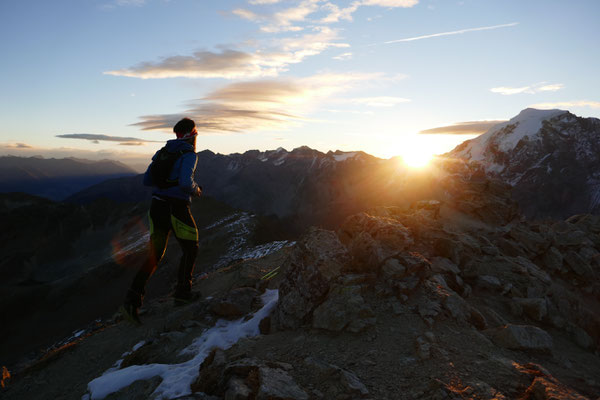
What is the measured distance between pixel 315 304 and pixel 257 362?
2.15 m

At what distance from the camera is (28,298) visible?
6184cm

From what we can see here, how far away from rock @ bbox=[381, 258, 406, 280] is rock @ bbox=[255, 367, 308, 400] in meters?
3.39

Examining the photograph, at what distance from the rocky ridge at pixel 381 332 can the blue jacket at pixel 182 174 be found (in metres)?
2.95

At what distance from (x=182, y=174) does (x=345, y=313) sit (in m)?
4.67

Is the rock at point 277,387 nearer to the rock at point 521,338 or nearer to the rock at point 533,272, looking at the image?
the rock at point 521,338

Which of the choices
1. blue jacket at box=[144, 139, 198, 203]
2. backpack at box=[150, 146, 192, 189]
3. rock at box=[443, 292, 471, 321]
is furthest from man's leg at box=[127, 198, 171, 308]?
rock at box=[443, 292, 471, 321]

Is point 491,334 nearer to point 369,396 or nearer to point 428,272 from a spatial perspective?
point 428,272

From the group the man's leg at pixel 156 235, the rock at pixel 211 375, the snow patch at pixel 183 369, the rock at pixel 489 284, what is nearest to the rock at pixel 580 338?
the rock at pixel 489 284

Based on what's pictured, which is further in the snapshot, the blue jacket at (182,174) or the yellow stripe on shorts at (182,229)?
the yellow stripe on shorts at (182,229)

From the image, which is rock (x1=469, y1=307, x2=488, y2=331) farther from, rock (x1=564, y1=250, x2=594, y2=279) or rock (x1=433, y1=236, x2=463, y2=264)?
rock (x1=564, y1=250, x2=594, y2=279)

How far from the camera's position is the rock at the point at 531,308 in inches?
320

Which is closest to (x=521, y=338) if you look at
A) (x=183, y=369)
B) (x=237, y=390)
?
(x=237, y=390)

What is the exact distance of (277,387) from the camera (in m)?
4.39

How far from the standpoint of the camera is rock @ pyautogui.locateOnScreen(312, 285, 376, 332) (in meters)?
6.04
